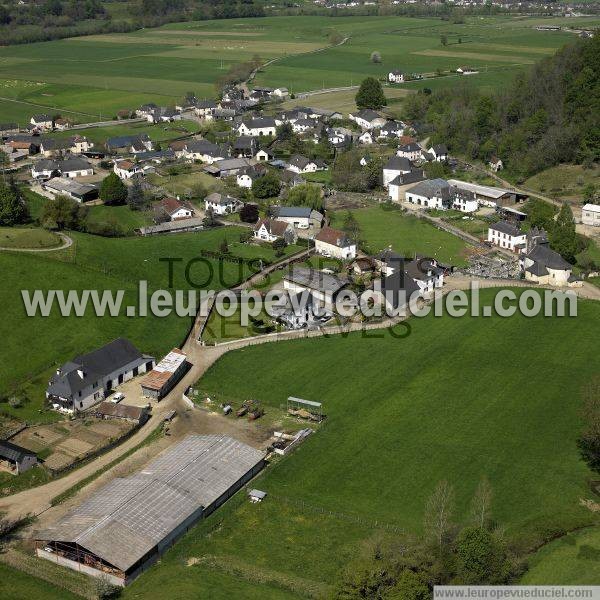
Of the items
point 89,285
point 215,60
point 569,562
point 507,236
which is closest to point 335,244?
point 507,236

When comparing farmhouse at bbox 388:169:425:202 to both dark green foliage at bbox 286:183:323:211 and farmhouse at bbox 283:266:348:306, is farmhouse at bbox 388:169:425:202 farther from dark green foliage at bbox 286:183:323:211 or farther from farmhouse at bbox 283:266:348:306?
farmhouse at bbox 283:266:348:306

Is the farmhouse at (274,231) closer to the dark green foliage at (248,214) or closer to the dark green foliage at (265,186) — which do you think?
the dark green foliage at (248,214)

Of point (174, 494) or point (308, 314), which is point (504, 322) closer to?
point (308, 314)

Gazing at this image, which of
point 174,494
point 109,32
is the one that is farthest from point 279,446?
point 109,32

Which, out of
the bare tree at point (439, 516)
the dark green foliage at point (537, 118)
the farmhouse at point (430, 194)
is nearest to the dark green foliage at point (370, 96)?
the dark green foliage at point (537, 118)

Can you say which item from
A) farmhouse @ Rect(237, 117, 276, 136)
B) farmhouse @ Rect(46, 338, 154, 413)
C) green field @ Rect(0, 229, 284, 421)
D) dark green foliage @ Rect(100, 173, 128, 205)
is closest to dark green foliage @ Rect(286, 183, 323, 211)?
green field @ Rect(0, 229, 284, 421)
